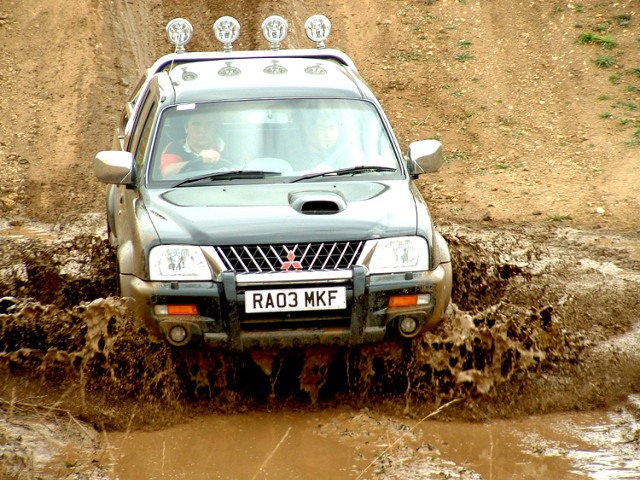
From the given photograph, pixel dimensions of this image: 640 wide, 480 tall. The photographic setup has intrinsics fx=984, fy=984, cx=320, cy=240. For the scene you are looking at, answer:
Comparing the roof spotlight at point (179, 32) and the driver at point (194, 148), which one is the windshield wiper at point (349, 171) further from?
the roof spotlight at point (179, 32)

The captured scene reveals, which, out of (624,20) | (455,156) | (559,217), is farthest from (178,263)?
(624,20)

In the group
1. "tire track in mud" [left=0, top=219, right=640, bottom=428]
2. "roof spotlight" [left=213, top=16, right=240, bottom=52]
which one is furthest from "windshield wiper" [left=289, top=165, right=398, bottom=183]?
"roof spotlight" [left=213, top=16, right=240, bottom=52]

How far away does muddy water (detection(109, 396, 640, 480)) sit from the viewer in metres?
4.77

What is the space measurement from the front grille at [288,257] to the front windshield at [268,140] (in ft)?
2.76

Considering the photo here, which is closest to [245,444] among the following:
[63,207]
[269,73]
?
[269,73]

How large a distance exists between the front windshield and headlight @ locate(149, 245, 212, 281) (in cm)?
87

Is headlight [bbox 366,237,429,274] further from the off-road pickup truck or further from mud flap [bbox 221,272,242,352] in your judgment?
mud flap [bbox 221,272,242,352]

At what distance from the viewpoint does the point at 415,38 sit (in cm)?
1571

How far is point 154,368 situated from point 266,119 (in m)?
1.67

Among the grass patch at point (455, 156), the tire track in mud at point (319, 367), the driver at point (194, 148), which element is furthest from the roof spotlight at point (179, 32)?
the grass patch at point (455, 156)

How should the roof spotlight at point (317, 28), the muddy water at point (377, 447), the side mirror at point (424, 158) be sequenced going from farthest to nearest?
the roof spotlight at point (317, 28) < the side mirror at point (424, 158) < the muddy water at point (377, 447)

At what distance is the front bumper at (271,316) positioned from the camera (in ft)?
16.2

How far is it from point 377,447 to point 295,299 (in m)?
0.87

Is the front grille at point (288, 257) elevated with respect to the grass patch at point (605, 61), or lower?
elevated
